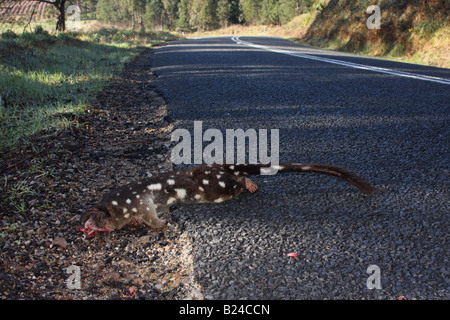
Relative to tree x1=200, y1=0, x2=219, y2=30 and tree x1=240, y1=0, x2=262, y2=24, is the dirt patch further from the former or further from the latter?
tree x1=200, y1=0, x2=219, y2=30

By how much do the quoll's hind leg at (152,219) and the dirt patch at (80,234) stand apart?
7 centimetres

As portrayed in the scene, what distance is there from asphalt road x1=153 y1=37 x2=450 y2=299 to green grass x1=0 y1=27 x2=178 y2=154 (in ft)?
5.41

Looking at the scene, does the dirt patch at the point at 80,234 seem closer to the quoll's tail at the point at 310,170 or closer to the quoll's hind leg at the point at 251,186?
the quoll's hind leg at the point at 251,186

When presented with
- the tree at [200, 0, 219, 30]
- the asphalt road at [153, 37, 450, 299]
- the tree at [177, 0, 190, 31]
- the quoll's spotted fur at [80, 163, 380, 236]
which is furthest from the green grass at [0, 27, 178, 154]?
the tree at [177, 0, 190, 31]

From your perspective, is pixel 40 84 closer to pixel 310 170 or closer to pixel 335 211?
pixel 310 170

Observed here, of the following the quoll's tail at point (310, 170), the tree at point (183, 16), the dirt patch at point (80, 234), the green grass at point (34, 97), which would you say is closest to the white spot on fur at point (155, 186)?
the dirt patch at point (80, 234)

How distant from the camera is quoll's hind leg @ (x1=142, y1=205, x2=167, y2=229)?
260cm

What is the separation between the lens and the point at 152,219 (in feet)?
8.55

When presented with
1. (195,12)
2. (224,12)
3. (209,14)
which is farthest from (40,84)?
(195,12)

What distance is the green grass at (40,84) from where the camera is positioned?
4473 millimetres

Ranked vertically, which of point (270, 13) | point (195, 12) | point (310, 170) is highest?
point (195, 12)

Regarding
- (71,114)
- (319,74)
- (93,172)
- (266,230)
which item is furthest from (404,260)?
(319,74)

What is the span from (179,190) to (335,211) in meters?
1.13
